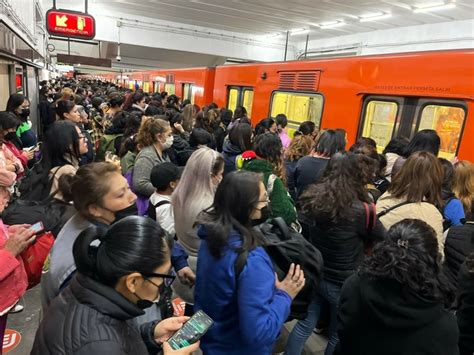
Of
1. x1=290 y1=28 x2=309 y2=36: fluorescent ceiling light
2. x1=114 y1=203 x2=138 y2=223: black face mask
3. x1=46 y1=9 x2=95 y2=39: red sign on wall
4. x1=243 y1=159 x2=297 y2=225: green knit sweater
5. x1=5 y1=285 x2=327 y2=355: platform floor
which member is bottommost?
x1=5 y1=285 x2=327 y2=355: platform floor

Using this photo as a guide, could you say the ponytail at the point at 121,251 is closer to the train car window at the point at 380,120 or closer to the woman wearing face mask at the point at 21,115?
the woman wearing face mask at the point at 21,115

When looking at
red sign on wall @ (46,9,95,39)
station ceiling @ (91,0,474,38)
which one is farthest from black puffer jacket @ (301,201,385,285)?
station ceiling @ (91,0,474,38)

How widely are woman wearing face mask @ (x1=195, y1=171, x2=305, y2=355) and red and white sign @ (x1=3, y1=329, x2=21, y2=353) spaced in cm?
188

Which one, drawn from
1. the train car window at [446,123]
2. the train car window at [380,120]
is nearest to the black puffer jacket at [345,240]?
the train car window at [446,123]

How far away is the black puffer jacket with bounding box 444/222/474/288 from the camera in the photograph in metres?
2.18

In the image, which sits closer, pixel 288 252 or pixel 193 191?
pixel 288 252

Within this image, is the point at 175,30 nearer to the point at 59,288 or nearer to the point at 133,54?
the point at 133,54

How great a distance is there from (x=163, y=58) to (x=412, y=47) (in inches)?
535

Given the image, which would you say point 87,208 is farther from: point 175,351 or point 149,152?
point 149,152

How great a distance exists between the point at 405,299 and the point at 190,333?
847 mm

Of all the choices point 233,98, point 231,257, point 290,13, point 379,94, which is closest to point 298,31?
point 290,13

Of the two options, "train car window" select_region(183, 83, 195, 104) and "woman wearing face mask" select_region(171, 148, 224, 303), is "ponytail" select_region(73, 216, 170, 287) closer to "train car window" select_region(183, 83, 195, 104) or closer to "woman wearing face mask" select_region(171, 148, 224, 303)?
"woman wearing face mask" select_region(171, 148, 224, 303)

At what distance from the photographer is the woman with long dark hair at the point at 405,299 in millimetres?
1408

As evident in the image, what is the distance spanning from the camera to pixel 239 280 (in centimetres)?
151
